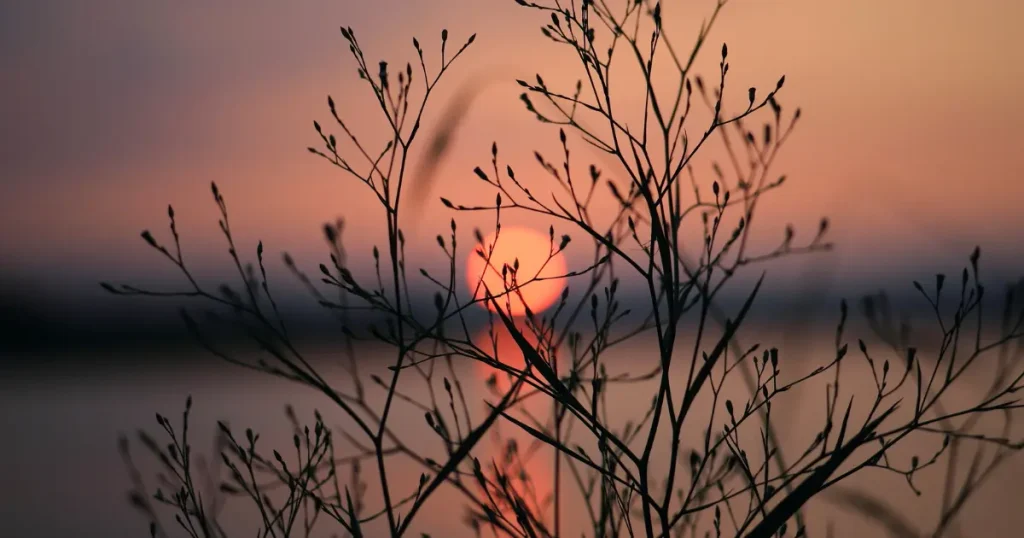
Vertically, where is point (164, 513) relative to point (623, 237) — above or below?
below

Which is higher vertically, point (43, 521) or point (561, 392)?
point (561, 392)

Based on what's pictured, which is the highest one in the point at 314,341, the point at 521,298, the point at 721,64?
the point at 721,64

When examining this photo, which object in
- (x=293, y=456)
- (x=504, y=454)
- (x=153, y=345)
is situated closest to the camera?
(x=504, y=454)

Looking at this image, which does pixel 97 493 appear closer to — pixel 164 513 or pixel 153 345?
pixel 164 513

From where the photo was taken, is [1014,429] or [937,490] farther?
[937,490]

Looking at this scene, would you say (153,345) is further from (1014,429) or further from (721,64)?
(721,64)

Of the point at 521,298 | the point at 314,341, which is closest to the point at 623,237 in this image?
the point at 521,298

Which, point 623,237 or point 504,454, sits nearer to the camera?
point 623,237

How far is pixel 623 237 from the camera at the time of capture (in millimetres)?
2281

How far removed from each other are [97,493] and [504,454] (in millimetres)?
9238

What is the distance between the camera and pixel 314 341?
41531 millimetres

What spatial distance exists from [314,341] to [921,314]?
40302mm

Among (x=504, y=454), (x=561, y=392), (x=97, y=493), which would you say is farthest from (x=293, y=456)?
(x=561, y=392)

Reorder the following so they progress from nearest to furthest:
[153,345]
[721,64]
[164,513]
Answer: [721,64]
[164,513]
[153,345]
